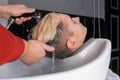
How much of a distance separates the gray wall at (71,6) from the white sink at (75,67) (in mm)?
702

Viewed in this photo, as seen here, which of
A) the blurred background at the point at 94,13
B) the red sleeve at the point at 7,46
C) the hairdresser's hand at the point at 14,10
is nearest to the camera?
the red sleeve at the point at 7,46

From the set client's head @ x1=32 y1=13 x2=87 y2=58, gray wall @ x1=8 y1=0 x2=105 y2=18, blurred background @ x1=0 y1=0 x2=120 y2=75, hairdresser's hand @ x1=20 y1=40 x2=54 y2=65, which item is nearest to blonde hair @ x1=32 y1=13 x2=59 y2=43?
client's head @ x1=32 y1=13 x2=87 y2=58

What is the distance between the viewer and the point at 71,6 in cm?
192

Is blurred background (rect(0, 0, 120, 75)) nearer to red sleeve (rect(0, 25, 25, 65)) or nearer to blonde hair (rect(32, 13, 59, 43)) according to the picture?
blonde hair (rect(32, 13, 59, 43))

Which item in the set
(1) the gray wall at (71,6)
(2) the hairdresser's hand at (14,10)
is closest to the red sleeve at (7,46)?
(2) the hairdresser's hand at (14,10)

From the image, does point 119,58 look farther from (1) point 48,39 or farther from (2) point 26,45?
(2) point 26,45

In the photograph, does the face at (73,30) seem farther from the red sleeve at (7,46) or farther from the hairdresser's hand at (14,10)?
the red sleeve at (7,46)

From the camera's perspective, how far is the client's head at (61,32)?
81 cm

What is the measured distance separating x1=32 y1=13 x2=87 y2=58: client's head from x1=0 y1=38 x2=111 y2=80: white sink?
31 millimetres

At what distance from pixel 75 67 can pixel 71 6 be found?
1.25m

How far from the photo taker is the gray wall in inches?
63.8

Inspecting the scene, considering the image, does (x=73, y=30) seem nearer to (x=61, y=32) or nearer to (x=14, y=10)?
(x=61, y=32)


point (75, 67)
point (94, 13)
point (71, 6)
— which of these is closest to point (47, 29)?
point (75, 67)

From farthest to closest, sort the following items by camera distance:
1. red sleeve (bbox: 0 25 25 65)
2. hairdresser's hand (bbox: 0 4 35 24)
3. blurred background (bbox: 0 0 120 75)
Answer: blurred background (bbox: 0 0 120 75) < hairdresser's hand (bbox: 0 4 35 24) < red sleeve (bbox: 0 25 25 65)
